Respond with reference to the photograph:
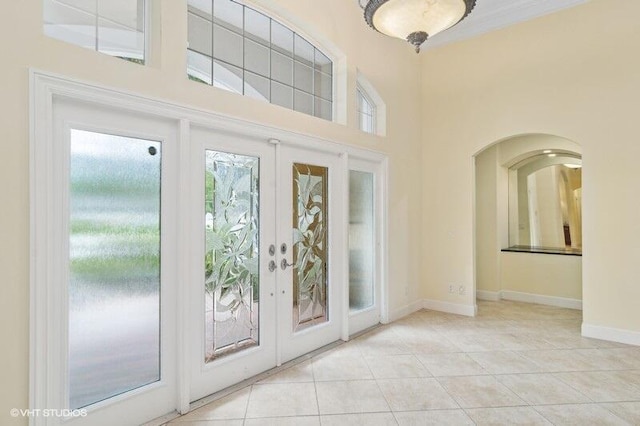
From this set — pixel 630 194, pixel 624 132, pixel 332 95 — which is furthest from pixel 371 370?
pixel 624 132

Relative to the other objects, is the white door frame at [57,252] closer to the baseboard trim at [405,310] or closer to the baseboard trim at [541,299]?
the baseboard trim at [405,310]

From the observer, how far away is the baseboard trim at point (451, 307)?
5.03 meters

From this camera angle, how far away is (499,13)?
15.4 ft

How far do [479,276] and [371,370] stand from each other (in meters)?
3.76

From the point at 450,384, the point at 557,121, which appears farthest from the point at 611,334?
the point at 557,121

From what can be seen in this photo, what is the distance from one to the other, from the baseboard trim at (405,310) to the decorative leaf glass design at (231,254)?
7.49 feet

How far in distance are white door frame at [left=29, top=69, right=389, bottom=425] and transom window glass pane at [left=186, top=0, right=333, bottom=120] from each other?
533 millimetres

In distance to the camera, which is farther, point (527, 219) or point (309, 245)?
point (527, 219)

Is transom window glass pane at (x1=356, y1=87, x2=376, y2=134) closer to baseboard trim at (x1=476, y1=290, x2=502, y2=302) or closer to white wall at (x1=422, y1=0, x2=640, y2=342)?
white wall at (x1=422, y1=0, x2=640, y2=342)

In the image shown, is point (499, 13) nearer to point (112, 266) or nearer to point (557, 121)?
point (557, 121)

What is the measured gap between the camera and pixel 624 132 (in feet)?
13.1

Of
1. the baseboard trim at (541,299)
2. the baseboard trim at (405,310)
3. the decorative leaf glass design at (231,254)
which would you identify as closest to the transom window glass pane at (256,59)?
the decorative leaf glass design at (231,254)

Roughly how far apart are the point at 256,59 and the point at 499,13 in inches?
140

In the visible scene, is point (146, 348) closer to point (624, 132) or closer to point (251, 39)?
point (251, 39)
